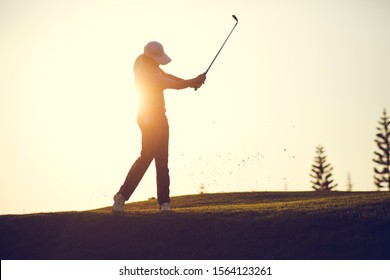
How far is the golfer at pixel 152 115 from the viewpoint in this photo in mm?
13570

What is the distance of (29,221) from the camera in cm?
1307

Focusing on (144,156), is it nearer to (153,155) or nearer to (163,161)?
(153,155)

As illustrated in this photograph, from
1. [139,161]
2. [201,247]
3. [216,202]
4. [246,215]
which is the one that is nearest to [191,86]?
[139,161]

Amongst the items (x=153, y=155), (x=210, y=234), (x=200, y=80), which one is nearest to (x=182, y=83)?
(x=200, y=80)

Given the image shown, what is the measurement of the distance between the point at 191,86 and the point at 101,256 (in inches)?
167

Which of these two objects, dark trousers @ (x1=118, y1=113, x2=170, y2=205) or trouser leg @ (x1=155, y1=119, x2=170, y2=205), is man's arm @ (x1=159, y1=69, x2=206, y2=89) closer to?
dark trousers @ (x1=118, y1=113, x2=170, y2=205)

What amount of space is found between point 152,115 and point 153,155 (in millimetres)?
847

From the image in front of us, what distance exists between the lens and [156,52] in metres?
13.7

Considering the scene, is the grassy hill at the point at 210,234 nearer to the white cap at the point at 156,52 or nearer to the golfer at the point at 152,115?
the golfer at the point at 152,115

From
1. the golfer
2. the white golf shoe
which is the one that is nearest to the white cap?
the golfer

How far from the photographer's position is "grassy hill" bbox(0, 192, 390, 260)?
10789mm
